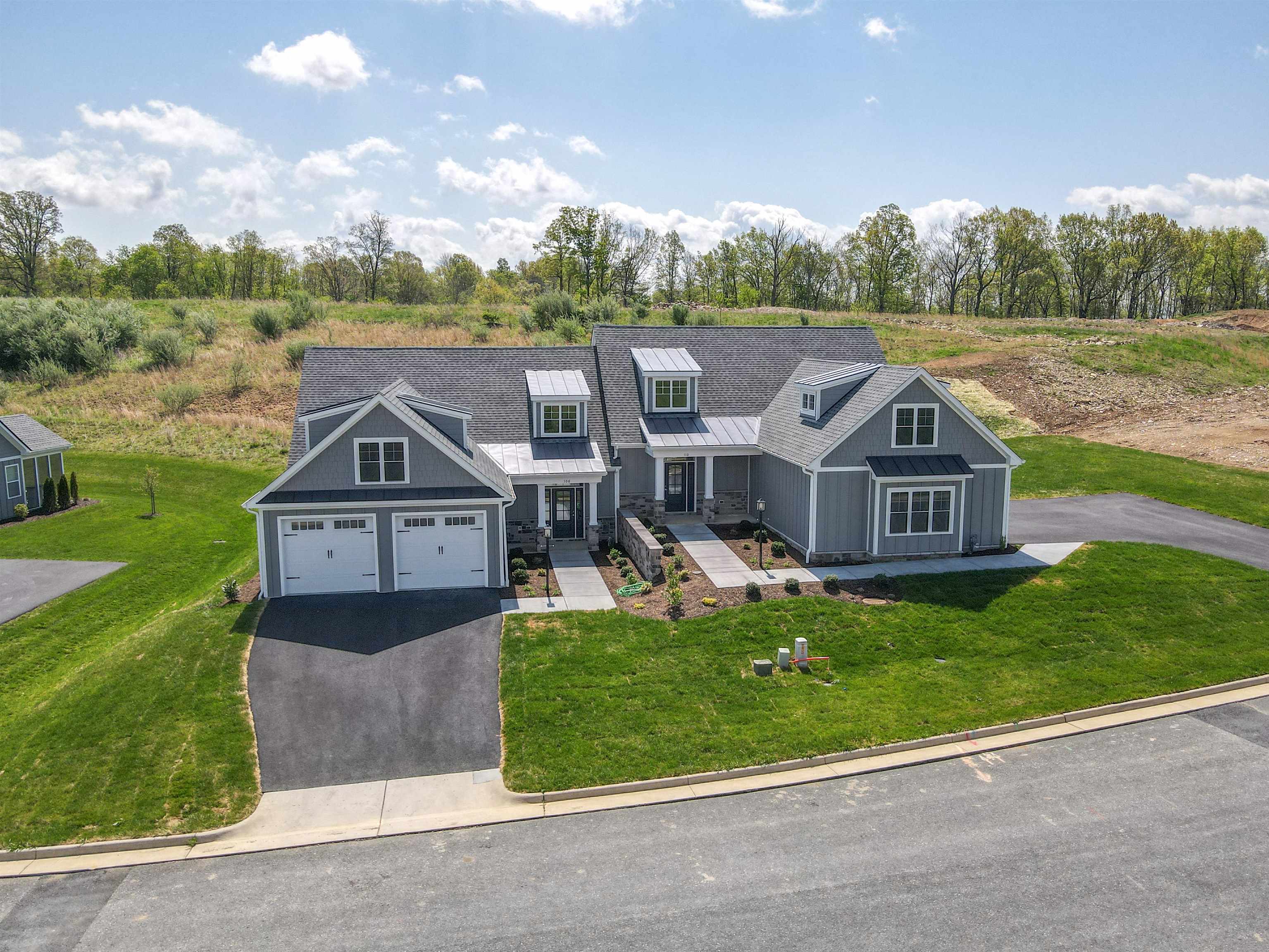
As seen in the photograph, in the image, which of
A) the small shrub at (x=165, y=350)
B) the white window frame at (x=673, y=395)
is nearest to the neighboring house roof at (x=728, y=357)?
the white window frame at (x=673, y=395)

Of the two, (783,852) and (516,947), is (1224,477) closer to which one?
(783,852)

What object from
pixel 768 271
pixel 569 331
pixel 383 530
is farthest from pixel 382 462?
pixel 768 271

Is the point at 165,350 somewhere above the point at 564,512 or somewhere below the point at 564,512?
above

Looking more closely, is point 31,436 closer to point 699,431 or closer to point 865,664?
point 699,431

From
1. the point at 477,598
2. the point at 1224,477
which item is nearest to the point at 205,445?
A: the point at 477,598

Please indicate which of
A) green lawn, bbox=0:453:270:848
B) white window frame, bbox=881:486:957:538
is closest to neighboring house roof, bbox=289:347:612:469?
green lawn, bbox=0:453:270:848

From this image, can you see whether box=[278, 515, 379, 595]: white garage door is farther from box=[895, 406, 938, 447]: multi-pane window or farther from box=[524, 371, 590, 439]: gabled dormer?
box=[895, 406, 938, 447]: multi-pane window
